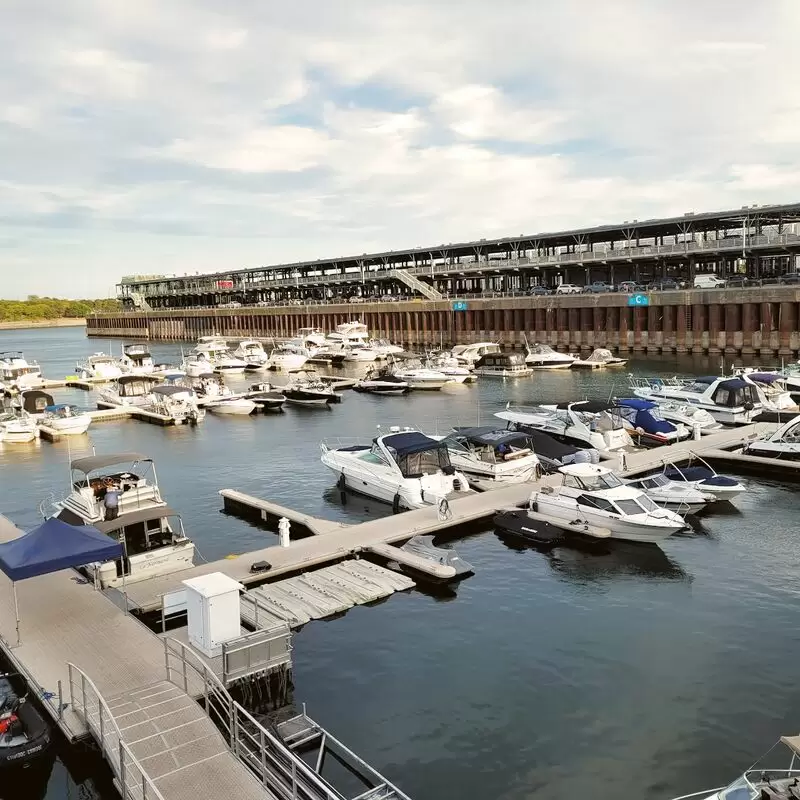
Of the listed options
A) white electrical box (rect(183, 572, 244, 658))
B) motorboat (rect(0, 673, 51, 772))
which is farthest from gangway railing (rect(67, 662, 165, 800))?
white electrical box (rect(183, 572, 244, 658))

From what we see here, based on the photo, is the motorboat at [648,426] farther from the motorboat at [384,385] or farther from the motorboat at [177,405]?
the motorboat at [177,405]

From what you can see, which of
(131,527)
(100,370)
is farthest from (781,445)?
(100,370)

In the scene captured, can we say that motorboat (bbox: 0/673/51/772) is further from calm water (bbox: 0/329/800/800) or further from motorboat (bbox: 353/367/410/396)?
motorboat (bbox: 353/367/410/396)

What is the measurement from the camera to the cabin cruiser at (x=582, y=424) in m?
37.2

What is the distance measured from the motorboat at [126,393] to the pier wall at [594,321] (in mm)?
51793

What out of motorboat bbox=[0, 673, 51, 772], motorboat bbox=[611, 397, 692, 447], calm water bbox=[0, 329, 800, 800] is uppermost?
motorboat bbox=[611, 397, 692, 447]

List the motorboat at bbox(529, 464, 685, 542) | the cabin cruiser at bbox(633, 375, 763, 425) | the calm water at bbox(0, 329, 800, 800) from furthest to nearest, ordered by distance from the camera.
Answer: the cabin cruiser at bbox(633, 375, 763, 425), the motorboat at bbox(529, 464, 685, 542), the calm water at bbox(0, 329, 800, 800)

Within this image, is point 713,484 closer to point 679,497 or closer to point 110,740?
point 679,497

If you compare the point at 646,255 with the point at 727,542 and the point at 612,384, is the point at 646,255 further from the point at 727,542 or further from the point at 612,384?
the point at 727,542

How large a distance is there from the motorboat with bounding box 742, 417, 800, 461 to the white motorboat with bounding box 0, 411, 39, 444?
41.4 metres

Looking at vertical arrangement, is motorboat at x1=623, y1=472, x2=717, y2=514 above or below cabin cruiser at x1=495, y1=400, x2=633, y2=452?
below

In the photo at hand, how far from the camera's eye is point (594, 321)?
95625 millimetres

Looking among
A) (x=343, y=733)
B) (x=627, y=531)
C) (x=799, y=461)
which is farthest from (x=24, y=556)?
(x=799, y=461)

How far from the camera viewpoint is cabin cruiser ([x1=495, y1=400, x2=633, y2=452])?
3725cm
